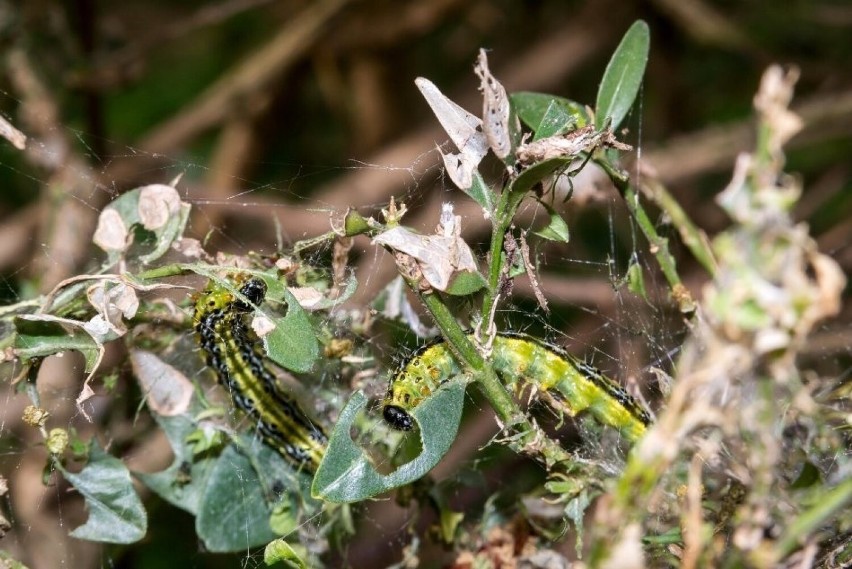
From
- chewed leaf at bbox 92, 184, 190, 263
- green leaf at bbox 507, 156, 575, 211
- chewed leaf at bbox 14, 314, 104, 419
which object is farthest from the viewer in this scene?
chewed leaf at bbox 92, 184, 190, 263

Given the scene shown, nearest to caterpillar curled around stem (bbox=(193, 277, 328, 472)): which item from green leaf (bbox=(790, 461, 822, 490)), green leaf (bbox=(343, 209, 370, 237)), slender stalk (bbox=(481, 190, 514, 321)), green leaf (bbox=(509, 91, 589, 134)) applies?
green leaf (bbox=(343, 209, 370, 237))

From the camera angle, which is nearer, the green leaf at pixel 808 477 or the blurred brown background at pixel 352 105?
the green leaf at pixel 808 477

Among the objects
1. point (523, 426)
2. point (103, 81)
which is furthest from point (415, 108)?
point (523, 426)

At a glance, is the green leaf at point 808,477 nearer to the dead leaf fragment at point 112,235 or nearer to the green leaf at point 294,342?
the green leaf at point 294,342

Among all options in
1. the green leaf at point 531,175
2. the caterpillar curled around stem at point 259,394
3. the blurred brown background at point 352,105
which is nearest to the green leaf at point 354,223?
the green leaf at point 531,175

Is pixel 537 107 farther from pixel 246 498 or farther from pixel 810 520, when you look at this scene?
pixel 810 520

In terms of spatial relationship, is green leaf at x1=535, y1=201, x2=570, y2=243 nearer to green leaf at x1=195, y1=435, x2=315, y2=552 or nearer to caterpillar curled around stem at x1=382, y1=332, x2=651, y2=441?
caterpillar curled around stem at x1=382, y1=332, x2=651, y2=441

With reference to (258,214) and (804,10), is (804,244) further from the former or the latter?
(804,10)

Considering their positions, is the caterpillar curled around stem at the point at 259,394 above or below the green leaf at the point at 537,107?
below
